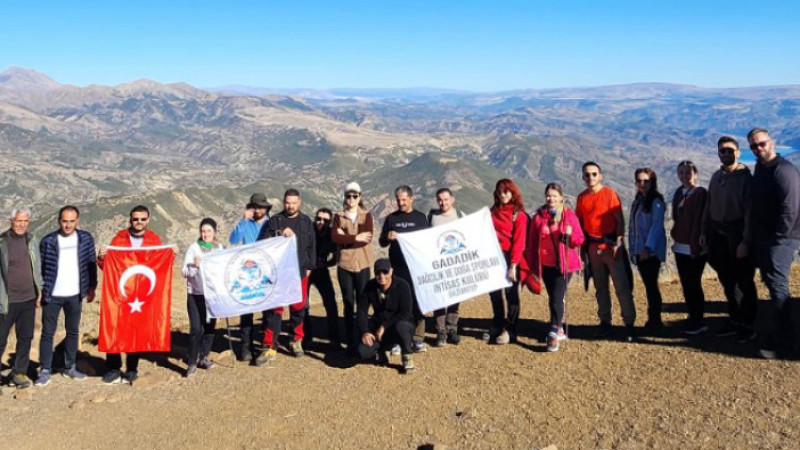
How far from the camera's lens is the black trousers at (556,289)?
989 cm

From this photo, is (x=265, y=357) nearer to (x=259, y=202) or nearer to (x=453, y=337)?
(x=259, y=202)

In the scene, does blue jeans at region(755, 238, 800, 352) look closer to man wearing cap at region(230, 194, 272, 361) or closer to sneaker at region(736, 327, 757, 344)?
sneaker at region(736, 327, 757, 344)

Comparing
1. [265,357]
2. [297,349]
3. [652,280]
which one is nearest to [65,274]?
[265,357]

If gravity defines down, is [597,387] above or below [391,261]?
below

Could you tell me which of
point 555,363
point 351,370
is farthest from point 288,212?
point 555,363

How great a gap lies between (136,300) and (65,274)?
117cm

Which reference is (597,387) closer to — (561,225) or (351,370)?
(561,225)

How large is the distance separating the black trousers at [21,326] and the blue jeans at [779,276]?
1127cm

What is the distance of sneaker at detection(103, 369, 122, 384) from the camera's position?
10398mm

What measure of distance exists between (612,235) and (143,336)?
8.01 m

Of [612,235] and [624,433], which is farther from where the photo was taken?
[612,235]

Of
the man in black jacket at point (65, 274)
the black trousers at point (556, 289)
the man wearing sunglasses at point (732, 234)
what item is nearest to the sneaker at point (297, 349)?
the man in black jacket at point (65, 274)

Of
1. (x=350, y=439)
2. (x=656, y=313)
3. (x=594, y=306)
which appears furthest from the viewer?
(x=594, y=306)

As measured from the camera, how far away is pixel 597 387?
8641 mm
